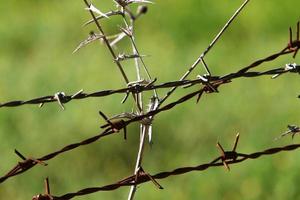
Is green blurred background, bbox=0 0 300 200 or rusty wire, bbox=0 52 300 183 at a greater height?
rusty wire, bbox=0 52 300 183

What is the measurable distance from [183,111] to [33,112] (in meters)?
1.22

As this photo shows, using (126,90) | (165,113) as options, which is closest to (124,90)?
(126,90)

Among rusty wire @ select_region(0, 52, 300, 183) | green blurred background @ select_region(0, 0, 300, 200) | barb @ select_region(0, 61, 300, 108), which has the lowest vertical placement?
green blurred background @ select_region(0, 0, 300, 200)

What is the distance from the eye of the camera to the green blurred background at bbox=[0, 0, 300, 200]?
5496mm

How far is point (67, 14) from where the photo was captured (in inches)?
364

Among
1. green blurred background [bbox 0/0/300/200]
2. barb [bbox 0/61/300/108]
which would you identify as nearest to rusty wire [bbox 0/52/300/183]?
barb [bbox 0/61/300/108]

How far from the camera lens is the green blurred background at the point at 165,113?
5496 millimetres

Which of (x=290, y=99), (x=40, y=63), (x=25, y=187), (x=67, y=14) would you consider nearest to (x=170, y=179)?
(x=25, y=187)

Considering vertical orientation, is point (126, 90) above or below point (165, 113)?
above

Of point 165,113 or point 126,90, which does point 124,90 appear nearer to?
point 126,90

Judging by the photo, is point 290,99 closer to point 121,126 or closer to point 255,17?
point 255,17

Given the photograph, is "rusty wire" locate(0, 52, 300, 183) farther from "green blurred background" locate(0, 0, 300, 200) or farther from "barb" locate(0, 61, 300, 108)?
"green blurred background" locate(0, 0, 300, 200)

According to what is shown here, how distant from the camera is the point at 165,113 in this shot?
6.69 m

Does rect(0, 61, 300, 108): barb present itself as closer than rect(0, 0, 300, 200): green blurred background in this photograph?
Yes
